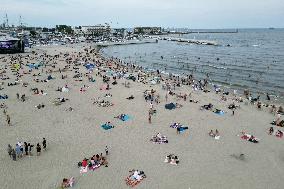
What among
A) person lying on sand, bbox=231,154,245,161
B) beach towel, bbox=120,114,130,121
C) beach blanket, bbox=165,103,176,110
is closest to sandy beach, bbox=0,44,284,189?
person lying on sand, bbox=231,154,245,161

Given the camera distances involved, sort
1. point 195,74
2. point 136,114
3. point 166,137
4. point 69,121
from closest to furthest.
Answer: point 166,137 < point 69,121 < point 136,114 < point 195,74

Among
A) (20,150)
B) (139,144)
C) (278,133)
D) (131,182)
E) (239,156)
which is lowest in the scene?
(131,182)

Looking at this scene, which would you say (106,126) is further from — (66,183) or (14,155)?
(66,183)

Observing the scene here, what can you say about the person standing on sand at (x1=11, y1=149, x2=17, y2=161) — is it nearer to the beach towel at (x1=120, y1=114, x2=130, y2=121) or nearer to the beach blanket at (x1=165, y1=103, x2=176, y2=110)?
the beach towel at (x1=120, y1=114, x2=130, y2=121)

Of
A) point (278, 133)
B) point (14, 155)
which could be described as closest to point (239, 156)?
point (278, 133)

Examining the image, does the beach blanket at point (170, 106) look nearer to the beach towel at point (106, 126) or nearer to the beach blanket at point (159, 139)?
the beach towel at point (106, 126)

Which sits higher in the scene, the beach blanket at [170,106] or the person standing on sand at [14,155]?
the beach blanket at [170,106]

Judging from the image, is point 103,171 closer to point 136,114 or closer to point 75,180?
Result: point 75,180

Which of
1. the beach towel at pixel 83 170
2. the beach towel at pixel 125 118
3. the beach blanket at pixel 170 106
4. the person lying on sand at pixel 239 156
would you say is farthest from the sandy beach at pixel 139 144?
the beach blanket at pixel 170 106

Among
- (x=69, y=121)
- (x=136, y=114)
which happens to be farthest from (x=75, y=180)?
(x=136, y=114)
